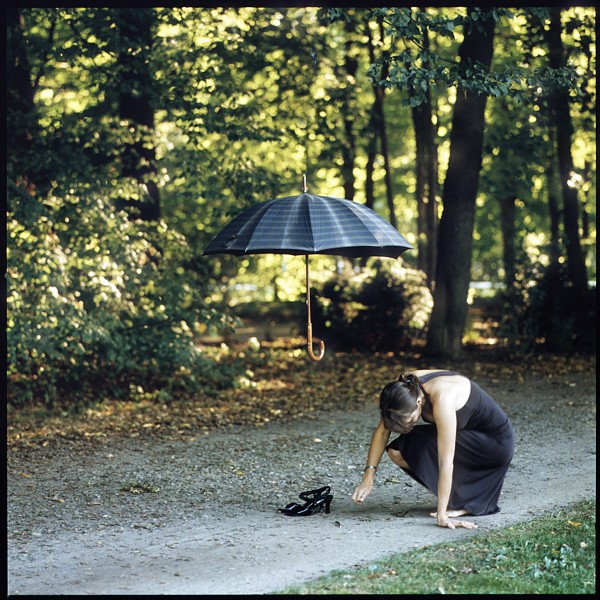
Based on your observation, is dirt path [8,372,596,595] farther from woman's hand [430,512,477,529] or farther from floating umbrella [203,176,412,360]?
floating umbrella [203,176,412,360]

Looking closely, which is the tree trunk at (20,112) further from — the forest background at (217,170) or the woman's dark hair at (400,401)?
the woman's dark hair at (400,401)

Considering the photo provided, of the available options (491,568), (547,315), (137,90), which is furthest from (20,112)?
(547,315)

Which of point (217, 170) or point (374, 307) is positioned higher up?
point (217, 170)

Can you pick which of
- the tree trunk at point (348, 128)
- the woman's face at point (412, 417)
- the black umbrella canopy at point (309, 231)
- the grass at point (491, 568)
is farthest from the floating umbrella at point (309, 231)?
the tree trunk at point (348, 128)

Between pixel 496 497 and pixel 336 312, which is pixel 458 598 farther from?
pixel 336 312

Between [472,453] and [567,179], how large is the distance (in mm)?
10362

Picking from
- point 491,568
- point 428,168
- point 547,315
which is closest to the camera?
point 491,568

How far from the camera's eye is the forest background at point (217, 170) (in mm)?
10156

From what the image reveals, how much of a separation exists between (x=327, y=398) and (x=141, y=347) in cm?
279

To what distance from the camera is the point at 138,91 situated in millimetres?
11547

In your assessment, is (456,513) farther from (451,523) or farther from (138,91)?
(138,91)

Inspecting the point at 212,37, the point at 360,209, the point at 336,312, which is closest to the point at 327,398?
the point at 336,312

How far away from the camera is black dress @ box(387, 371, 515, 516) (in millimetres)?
6055

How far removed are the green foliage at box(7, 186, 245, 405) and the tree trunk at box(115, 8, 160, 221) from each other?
90 cm
